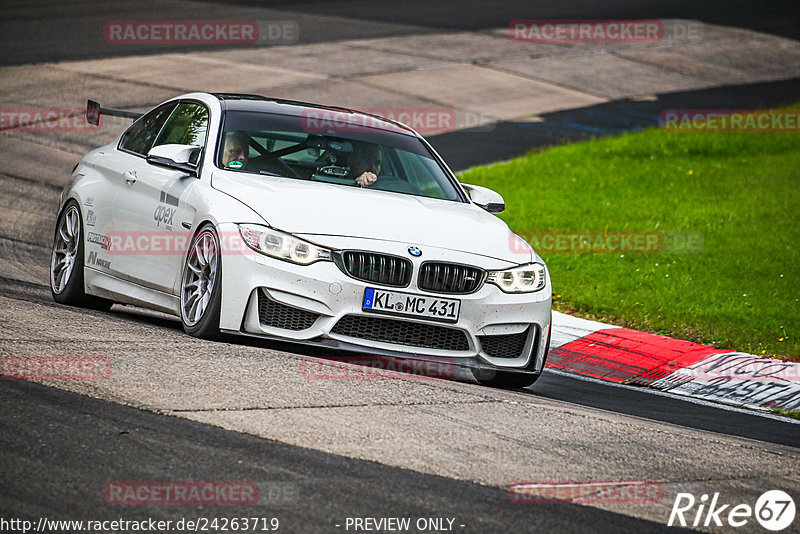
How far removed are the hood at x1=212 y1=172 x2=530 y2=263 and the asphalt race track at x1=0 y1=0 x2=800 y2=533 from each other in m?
0.81

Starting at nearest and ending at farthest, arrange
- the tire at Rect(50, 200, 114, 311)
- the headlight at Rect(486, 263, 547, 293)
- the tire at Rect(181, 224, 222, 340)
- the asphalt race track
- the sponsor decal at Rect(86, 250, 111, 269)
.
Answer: the asphalt race track → the tire at Rect(181, 224, 222, 340) → the headlight at Rect(486, 263, 547, 293) → the sponsor decal at Rect(86, 250, 111, 269) → the tire at Rect(50, 200, 114, 311)

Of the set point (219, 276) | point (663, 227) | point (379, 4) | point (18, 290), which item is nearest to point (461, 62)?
point (379, 4)

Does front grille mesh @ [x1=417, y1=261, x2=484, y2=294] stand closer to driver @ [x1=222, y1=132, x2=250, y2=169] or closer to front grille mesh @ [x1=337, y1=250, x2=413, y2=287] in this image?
front grille mesh @ [x1=337, y1=250, x2=413, y2=287]

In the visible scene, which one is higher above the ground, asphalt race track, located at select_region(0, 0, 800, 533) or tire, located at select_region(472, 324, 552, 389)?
asphalt race track, located at select_region(0, 0, 800, 533)

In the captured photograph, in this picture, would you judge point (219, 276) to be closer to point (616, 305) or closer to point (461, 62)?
point (616, 305)

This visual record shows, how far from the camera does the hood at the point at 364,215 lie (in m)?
7.29

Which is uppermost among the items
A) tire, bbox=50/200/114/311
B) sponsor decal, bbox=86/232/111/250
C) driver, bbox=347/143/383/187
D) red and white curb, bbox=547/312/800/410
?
driver, bbox=347/143/383/187

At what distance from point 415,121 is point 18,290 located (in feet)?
38.6

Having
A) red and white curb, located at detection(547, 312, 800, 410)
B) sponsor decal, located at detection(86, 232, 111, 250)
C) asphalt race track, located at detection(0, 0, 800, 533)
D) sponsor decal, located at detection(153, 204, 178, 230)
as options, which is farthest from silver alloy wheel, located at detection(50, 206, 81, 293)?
red and white curb, located at detection(547, 312, 800, 410)

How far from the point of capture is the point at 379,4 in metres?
33.9

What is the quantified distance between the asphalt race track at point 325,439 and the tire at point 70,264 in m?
0.39

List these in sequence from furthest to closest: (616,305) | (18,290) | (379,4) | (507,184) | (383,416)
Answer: (379,4) < (507,184) < (616,305) < (18,290) < (383,416)

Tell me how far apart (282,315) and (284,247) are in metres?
→ 0.39

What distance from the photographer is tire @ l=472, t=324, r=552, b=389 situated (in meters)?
7.98
